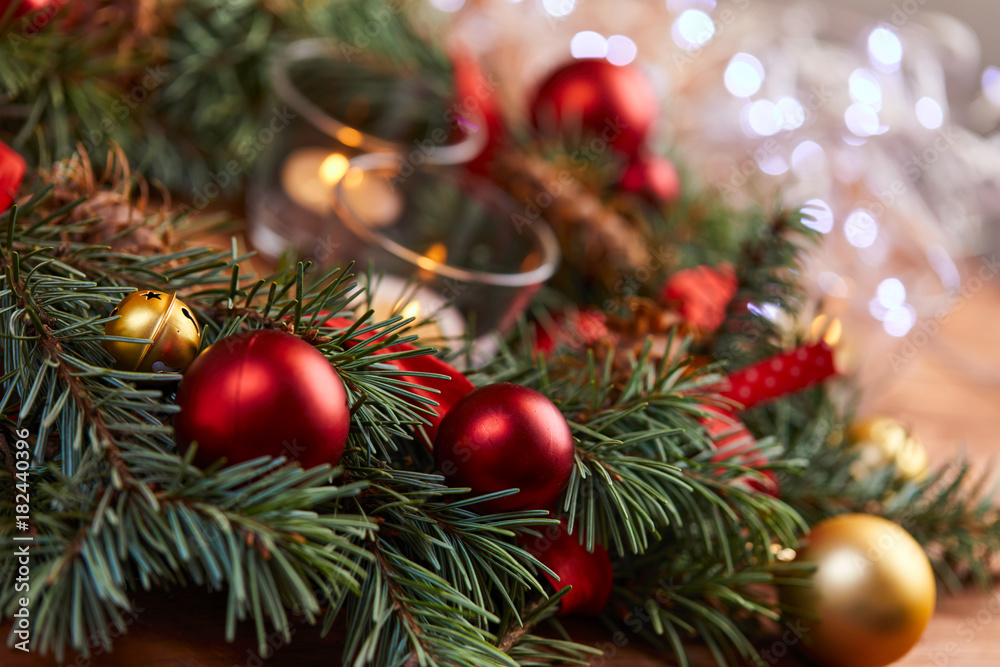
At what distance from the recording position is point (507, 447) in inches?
10.9

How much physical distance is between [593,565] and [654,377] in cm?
9

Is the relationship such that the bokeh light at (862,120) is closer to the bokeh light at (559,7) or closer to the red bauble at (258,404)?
the bokeh light at (559,7)

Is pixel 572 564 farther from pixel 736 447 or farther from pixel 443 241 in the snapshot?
pixel 443 241

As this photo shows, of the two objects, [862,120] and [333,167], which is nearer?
[333,167]

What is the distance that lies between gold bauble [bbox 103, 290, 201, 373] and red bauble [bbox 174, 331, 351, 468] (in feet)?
0.10

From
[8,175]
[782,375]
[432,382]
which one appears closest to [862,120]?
[782,375]

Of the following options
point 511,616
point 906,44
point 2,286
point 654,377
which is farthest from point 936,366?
point 2,286

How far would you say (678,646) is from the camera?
33 cm

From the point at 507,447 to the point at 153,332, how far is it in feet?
0.42

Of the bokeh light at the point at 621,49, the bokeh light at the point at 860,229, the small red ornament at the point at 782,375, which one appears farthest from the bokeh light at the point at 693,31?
the small red ornament at the point at 782,375

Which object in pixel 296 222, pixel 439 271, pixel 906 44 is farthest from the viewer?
pixel 906 44

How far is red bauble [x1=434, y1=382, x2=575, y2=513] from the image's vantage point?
10.9 inches

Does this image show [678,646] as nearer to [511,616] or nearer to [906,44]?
[511,616]

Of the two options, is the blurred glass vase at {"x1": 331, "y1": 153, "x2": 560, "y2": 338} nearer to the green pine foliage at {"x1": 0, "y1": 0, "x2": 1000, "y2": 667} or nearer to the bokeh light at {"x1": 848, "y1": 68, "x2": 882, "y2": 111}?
the green pine foliage at {"x1": 0, "y1": 0, "x2": 1000, "y2": 667}
